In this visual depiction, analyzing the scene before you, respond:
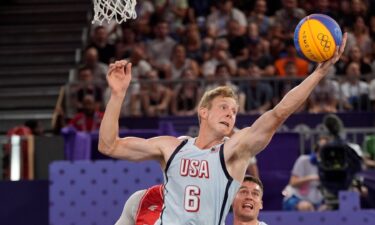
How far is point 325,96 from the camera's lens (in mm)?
15055

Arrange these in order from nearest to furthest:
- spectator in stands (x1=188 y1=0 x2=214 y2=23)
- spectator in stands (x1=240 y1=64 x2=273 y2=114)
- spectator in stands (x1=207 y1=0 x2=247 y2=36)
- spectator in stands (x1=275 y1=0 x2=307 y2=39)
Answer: spectator in stands (x1=240 y1=64 x2=273 y2=114)
spectator in stands (x1=275 y1=0 x2=307 y2=39)
spectator in stands (x1=207 y1=0 x2=247 y2=36)
spectator in stands (x1=188 y1=0 x2=214 y2=23)

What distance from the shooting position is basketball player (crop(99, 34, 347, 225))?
663 centimetres

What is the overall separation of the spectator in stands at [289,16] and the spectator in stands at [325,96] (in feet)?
6.90

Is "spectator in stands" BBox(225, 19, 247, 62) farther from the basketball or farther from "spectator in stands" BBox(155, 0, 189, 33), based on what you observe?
the basketball

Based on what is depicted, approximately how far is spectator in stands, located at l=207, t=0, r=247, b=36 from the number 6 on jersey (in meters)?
10.5

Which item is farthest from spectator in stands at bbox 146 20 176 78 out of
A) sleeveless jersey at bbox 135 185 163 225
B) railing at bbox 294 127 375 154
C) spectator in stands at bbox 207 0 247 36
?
sleeveless jersey at bbox 135 185 163 225

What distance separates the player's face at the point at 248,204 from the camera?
8055 millimetres

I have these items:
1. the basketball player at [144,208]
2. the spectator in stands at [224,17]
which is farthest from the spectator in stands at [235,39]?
the basketball player at [144,208]

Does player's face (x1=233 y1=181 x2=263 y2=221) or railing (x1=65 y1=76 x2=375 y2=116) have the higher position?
railing (x1=65 y1=76 x2=375 y2=116)

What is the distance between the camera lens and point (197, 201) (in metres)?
6.68

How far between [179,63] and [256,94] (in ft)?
5.07

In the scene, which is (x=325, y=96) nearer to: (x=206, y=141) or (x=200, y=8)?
(x=200, y=8)

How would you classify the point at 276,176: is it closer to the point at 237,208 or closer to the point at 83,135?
the point at 83,135

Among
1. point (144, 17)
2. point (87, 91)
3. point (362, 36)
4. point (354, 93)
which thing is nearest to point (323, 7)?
point (362, 36)
